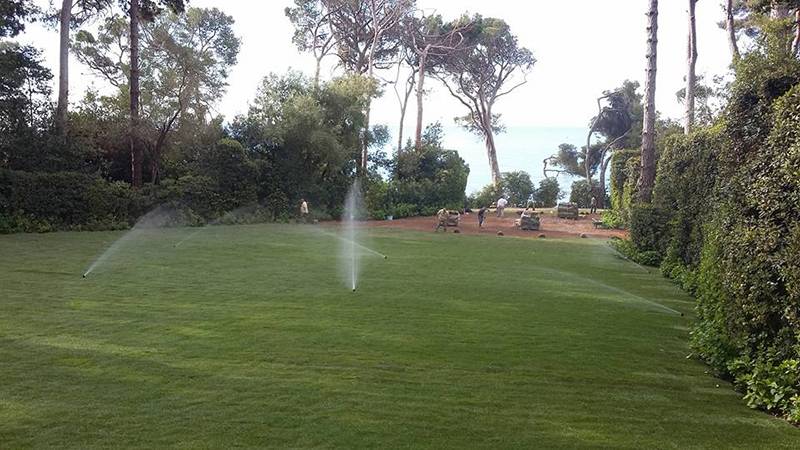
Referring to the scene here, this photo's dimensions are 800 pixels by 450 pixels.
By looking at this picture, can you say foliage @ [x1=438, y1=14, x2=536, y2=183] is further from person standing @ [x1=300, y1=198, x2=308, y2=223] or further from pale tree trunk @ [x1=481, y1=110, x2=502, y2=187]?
person standing @ [x1=300, y1=198, x2=308, y2=223]

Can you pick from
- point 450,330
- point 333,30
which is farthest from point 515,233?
point 333,30

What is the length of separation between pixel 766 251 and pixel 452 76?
40.7 metres

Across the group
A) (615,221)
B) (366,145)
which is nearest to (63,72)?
(366,145)

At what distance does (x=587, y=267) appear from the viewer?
1415cm

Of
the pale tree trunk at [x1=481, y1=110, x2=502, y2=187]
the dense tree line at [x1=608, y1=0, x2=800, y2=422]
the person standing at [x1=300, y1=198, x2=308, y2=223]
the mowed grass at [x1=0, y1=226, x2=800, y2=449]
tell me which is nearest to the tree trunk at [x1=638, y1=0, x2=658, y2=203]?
the mowed grass at [x1=0, y1=226, x2=800, y2=449]

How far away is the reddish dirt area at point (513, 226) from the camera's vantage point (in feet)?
74.9

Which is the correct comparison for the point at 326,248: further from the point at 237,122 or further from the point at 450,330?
the point at 237,122

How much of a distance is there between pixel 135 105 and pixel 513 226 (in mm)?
14951

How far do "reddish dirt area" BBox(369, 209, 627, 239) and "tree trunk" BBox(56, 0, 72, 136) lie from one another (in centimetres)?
1160

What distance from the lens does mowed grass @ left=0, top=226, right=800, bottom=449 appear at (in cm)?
449

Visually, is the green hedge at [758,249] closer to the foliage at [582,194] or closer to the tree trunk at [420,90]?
the foliage at [582,194]

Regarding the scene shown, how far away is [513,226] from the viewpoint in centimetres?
2531

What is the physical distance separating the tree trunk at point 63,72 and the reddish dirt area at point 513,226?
11604 mm

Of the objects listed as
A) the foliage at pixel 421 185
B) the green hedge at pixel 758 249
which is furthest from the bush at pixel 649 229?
the foliage at pixel 421 185
